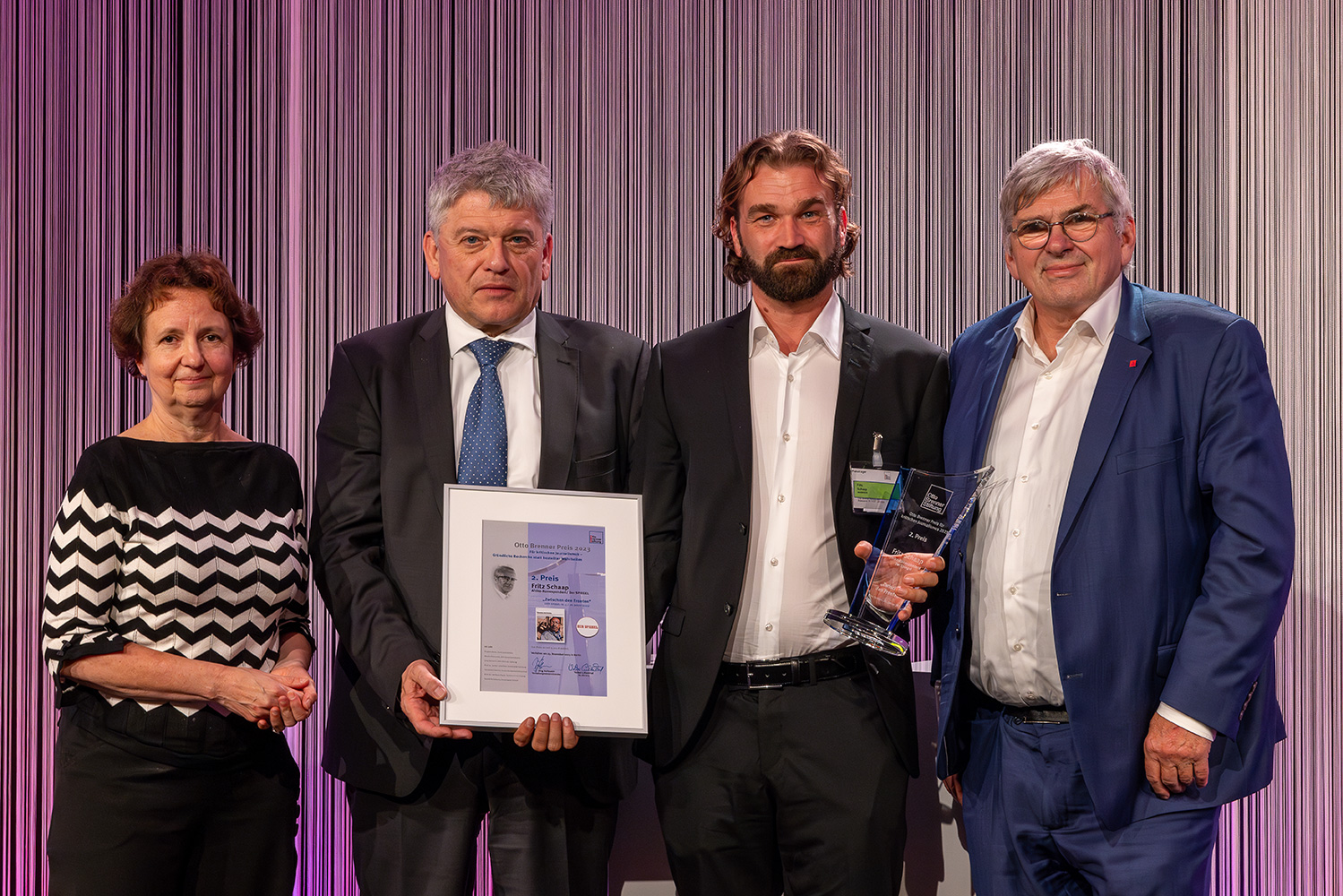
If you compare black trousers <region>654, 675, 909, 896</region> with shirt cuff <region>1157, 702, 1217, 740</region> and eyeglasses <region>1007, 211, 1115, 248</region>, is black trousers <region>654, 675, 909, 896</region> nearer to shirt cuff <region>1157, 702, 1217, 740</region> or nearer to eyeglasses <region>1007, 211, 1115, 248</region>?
shirt cuff <region>1157, 702, 1217, 740</region>

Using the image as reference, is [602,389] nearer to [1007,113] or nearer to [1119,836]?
[1119,836]

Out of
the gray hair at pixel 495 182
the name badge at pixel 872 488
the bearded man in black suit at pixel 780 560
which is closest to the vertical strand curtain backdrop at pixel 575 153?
the gray hair at pixel 495 182

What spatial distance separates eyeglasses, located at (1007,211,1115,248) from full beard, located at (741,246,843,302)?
408mm

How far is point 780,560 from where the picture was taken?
2.15 m

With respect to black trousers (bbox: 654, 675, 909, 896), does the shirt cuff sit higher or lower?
higher

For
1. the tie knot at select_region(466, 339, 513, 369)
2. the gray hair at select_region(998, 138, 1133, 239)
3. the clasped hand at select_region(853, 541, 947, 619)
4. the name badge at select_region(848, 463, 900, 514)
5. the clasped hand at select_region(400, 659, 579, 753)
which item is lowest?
the clasped hand at select_region(400, 659, 579, 753)

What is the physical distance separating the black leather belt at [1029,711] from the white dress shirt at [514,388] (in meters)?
1.02

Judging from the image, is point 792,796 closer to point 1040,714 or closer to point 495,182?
point 1040,714

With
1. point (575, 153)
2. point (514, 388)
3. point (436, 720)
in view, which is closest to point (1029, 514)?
point (514, 388)

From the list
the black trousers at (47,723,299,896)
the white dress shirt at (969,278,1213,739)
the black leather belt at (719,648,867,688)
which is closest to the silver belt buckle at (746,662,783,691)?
the black leather belt at (719,648,867,688)

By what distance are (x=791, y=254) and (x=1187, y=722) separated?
3.81 feet

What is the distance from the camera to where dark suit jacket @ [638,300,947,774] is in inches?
83.5

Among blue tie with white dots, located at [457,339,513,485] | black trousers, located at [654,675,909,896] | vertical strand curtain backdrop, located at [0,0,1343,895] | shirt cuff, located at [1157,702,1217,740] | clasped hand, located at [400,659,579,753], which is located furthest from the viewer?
vertical strand curtain backdrop, located at [0,0,1343,895]

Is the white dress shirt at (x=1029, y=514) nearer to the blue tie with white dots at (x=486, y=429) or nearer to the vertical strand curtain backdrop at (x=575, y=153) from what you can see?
the blue tie with white dots at (x=486, y=429)
